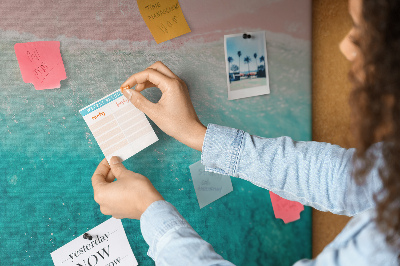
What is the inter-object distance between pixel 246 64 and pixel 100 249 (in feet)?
2.05

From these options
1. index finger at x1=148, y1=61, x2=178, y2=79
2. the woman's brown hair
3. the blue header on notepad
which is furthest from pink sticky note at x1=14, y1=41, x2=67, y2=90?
the woman's brown hair

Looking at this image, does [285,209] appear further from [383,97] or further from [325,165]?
[383,97]

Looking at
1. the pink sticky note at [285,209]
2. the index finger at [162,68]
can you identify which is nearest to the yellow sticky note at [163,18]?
the index finger at [162,68]

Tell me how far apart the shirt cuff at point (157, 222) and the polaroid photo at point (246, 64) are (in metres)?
0.42

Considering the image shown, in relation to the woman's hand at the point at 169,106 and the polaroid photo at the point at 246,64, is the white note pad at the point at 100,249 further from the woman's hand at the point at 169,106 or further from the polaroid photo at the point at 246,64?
the polaroid photo at the point at 246,64

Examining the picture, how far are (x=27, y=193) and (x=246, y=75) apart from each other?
64 cm

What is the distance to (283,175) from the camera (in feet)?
2.43

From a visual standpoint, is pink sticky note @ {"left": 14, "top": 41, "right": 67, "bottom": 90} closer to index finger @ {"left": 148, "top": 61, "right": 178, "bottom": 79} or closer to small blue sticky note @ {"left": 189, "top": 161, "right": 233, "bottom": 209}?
index finger @ {"left": 148, "top": 61, "right": 178, "bottom": 79}

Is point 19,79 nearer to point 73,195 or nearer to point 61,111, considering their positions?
point 61,111

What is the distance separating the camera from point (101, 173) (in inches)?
31.0

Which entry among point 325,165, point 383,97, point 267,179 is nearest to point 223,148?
point 267,179

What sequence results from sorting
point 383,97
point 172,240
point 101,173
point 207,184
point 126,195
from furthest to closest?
1. point 207,184
2. point 101,173
3. point 126,195
4. point 172,240
5. point 383,97

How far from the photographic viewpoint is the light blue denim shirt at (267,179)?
22.5 inches

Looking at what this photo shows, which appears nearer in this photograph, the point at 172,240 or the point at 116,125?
the point at 172,240
